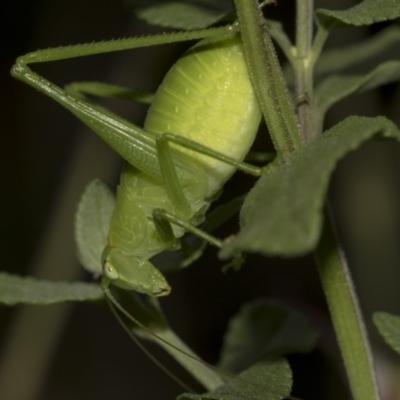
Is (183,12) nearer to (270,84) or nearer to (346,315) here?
(270,84)

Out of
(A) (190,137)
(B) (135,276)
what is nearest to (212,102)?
(A) (190,137)

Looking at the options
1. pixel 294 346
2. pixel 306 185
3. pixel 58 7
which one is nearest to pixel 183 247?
pixel 294 346

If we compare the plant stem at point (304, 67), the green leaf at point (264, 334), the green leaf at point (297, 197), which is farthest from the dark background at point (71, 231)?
the green leaf at point (297, 197)

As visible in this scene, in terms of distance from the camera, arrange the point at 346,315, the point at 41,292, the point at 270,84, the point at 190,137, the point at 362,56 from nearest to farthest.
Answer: the point at 270,84
the point at 346,315
the point at 190,137
the point at 41,292
the point at 362,56

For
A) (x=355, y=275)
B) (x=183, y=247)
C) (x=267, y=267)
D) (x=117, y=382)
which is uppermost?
(x=183, y=247)

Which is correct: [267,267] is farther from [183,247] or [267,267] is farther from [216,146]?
[216,146]

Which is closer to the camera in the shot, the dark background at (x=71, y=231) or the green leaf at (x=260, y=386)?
the green leaf at (x=260, y=386)

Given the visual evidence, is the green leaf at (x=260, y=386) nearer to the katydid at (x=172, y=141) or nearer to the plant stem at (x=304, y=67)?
the katydid at (x=172, y=141)
